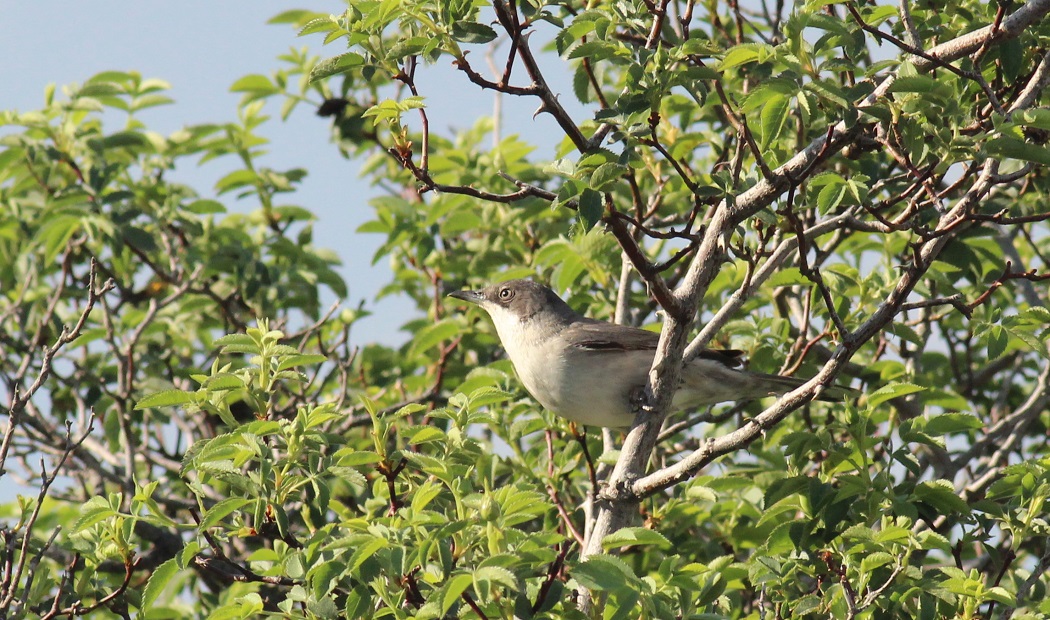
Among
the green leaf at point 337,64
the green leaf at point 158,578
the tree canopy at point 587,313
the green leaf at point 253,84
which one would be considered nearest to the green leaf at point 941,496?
the tree canopy at point 587,313

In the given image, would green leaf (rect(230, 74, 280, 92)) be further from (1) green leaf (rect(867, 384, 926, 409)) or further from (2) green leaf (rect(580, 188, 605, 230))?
(1) green leaf (rect(867, 384, 926, 409))

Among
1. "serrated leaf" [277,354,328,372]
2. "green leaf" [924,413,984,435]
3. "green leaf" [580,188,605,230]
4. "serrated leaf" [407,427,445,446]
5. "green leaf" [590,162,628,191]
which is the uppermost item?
"green leaf" [590,162,628,191]

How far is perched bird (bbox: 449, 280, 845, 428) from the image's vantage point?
5.59 meters

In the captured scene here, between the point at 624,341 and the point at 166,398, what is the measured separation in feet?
8.74

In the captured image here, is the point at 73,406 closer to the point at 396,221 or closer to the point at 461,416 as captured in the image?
the point at 396,221

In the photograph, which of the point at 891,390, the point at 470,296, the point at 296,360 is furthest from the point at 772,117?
the point at 470,296

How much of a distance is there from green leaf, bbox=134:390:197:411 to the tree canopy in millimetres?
14

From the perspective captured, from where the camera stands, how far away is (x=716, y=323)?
15.0ft

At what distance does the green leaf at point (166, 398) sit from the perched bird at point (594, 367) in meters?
2.09

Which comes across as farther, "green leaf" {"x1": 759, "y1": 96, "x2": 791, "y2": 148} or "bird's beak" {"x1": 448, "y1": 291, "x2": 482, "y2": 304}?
"bird's beak" {"x1": 448, "y1": 291, "x2": 482, "y2": 304}

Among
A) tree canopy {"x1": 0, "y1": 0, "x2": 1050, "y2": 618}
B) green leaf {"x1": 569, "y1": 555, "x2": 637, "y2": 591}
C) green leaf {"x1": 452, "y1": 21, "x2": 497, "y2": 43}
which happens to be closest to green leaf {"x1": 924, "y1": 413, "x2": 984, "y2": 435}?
tree canopy {"x1": 0, "y1": 0, "x2": 1050, "y2": 618}

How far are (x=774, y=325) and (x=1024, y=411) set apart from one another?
1600 millimetres

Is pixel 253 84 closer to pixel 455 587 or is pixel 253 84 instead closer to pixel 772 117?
pixel 772 117

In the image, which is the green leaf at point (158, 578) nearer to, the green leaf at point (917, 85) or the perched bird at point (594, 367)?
the perched bird at point (594, 367)
